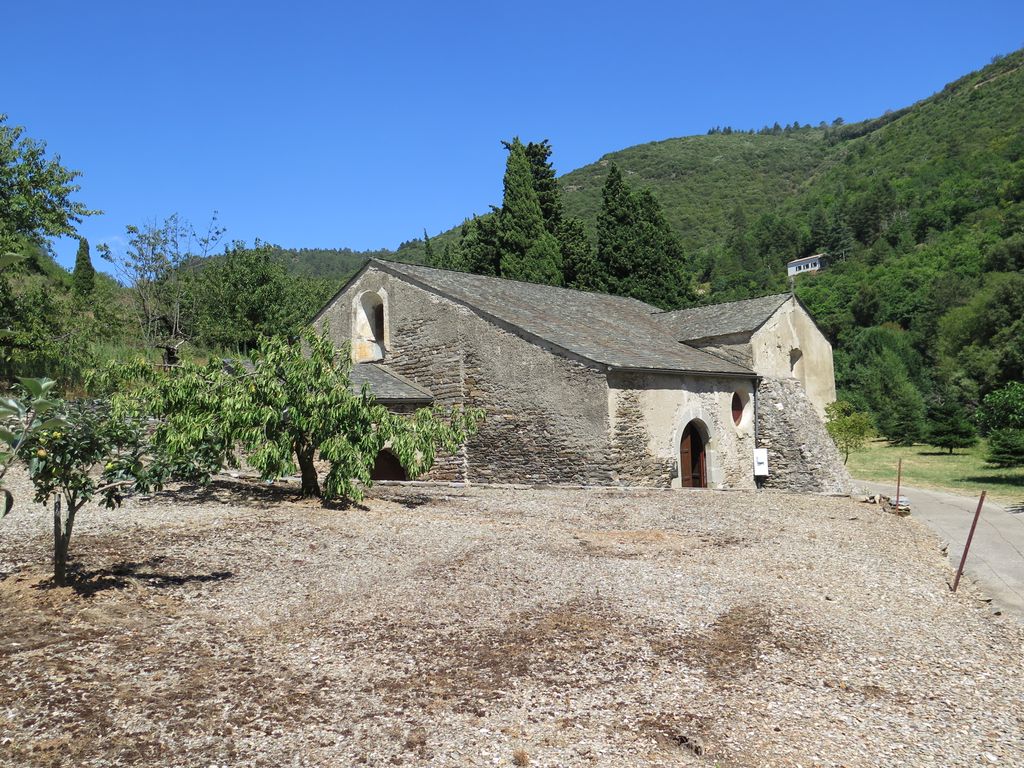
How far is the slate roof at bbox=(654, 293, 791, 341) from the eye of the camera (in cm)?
2247

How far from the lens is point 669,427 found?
18.2m

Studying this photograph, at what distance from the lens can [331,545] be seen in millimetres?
9320

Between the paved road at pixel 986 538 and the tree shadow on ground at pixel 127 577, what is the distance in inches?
356

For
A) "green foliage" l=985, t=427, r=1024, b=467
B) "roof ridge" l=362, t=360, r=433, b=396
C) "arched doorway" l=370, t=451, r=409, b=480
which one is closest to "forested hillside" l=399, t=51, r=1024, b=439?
"green foliage" l=985, t=427, r=1024, b=467

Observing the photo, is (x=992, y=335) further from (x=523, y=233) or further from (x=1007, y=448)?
(x=523, y=233)

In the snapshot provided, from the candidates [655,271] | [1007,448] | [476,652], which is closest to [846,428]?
[1007,448]

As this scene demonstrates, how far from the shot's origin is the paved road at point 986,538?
948 cm

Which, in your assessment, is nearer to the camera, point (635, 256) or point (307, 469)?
point (307, 469)

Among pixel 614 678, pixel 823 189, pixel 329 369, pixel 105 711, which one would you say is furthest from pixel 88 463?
pixel 823 189

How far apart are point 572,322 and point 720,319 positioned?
585cm

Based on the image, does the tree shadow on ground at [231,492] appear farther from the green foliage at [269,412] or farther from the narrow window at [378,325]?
the narrow window at [378,325]

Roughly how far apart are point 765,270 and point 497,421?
70843 mm

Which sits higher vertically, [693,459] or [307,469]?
[307,469]

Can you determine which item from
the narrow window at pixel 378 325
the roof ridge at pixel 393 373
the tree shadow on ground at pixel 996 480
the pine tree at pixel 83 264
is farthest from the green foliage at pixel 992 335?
the pine tree at pixel 83 264
